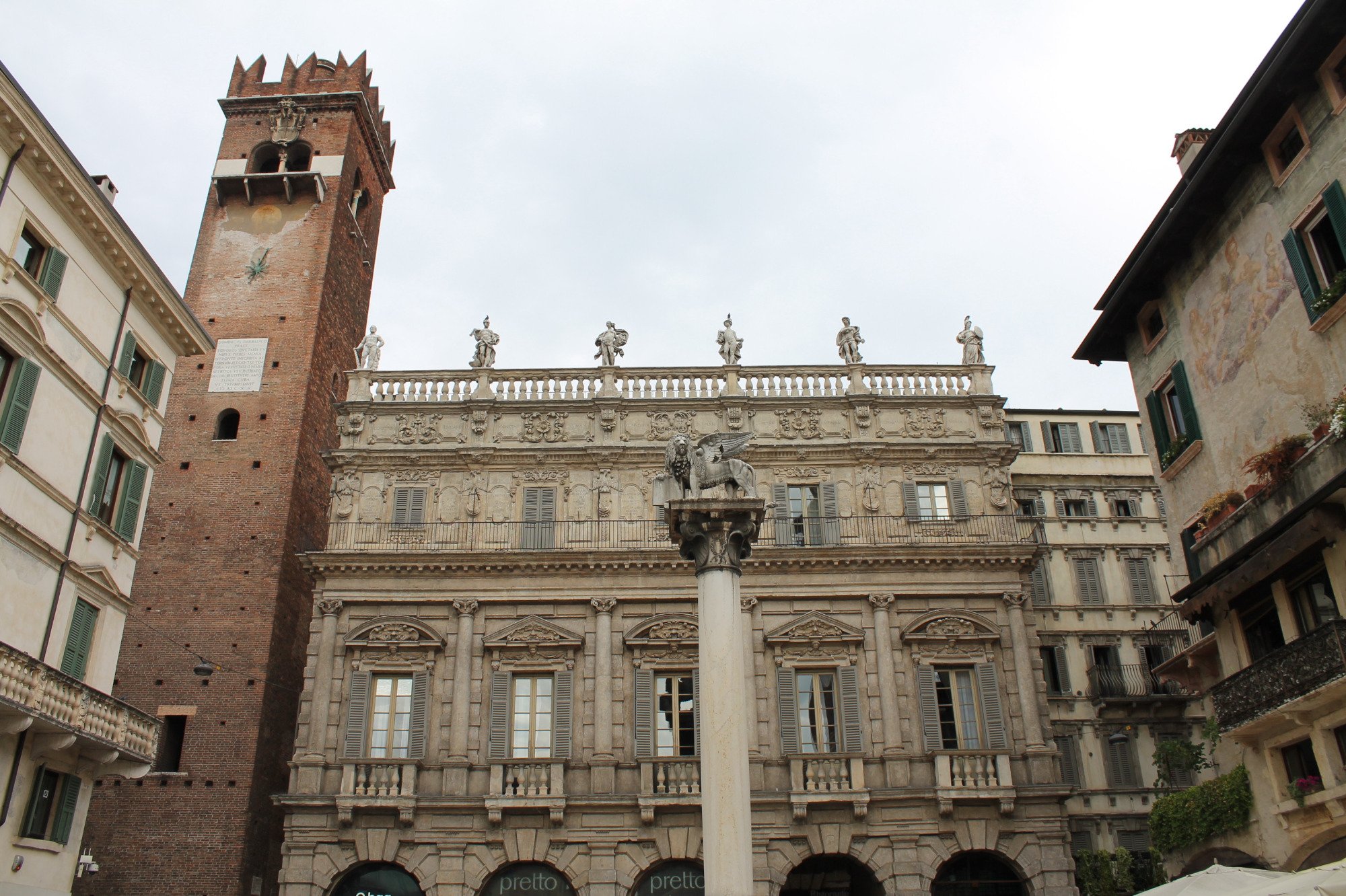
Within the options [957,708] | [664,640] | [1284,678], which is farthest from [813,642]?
[1284,678]

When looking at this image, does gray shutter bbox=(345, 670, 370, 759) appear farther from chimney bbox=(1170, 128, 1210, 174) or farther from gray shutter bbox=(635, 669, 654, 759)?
chimney bbox=(1170, 128, 1210, 174)

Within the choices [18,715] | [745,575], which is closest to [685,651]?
[745,575]

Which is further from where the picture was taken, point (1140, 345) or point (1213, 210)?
point (1140, 345)

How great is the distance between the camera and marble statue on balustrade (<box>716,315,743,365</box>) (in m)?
35.2

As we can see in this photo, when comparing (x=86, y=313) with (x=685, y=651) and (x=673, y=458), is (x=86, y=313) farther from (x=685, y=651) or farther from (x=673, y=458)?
(x=685, y=651)

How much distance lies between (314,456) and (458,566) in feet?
31.0

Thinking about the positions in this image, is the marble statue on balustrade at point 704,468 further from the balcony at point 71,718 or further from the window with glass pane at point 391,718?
the window with glass pane at point 391,718

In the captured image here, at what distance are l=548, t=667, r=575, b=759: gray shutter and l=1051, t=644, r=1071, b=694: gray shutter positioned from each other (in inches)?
664

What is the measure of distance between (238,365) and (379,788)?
16.4 meters

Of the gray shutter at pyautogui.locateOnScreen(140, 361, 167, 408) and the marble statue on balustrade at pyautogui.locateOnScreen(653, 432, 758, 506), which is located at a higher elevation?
the gray shutter at pyautogui.locateOnScreen(140, 361, 167, 408)

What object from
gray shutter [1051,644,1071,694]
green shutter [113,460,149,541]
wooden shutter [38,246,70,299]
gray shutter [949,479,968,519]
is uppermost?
wooden shutter [38,246,70,299]

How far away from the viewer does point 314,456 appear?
38094 mm

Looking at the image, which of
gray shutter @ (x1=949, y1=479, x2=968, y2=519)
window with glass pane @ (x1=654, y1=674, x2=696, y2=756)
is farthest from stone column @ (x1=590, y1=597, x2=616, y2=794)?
gray shutter @ (x1=949, y1=479, x2=968, y2=519)

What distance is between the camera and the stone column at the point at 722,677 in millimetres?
16172
